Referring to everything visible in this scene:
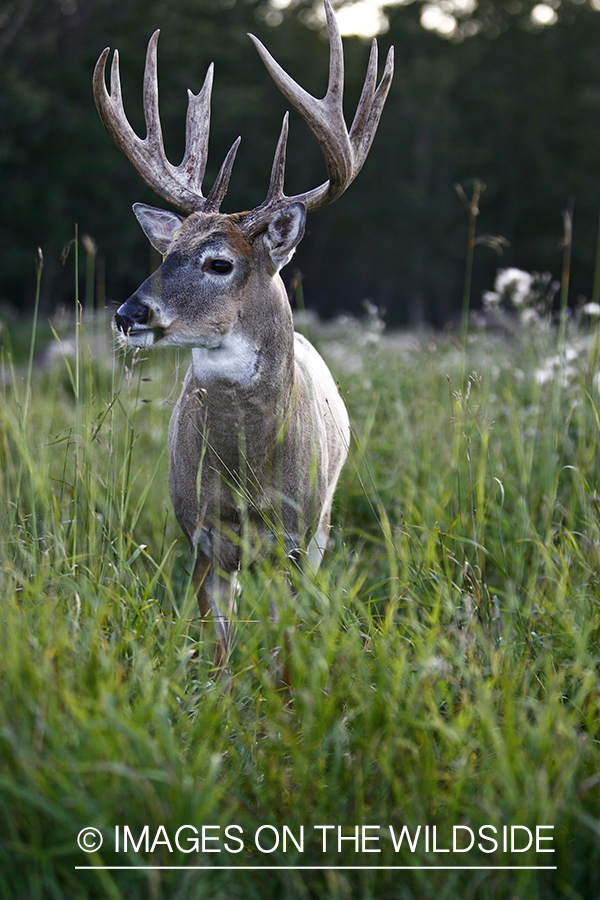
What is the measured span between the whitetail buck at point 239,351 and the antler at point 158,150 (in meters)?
0.01

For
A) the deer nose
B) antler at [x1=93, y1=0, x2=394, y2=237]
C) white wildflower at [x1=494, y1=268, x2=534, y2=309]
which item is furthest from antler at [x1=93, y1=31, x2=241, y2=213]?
white wildflower at [x1=494, y1=268, x2=534, y2=309]

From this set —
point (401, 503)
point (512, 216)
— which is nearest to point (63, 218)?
point (512, 216)

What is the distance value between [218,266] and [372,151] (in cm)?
3269

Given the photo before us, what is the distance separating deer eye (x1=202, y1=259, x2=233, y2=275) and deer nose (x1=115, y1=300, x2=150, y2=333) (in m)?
0.35

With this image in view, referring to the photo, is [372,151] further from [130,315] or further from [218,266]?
[130,315]

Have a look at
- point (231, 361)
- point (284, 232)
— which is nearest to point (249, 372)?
point (231, 361)

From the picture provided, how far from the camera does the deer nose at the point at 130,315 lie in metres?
2.79

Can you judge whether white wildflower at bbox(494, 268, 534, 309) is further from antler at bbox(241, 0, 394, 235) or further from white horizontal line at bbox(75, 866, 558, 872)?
white horizontal line at bbox(75, 866, 558, 872)

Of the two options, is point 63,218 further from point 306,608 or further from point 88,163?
point 306,608

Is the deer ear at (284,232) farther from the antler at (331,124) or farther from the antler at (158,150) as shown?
the antler at (158,150)

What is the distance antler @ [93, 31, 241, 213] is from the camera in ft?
11.2

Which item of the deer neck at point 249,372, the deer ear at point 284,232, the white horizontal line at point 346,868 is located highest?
the deer ear at point 284,232

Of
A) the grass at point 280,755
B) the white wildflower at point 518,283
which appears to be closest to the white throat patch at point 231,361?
the grass at point 280,755

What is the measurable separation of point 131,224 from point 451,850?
92.5 ft
